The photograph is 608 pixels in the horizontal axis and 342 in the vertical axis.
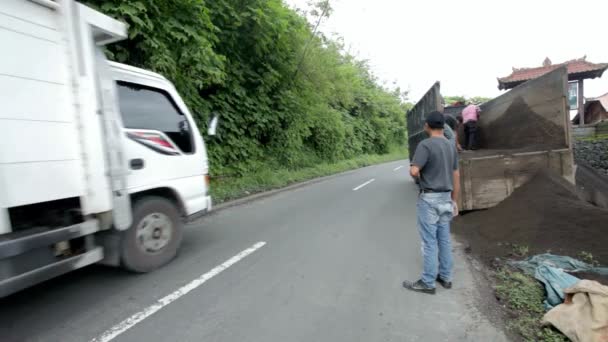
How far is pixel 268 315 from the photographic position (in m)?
2.87

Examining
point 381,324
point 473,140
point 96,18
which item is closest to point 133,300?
point 381,324

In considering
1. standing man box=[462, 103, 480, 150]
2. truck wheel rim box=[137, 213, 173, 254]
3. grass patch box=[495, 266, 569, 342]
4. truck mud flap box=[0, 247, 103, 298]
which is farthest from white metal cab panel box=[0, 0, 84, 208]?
standing man box=[462, 103, 480, 150]

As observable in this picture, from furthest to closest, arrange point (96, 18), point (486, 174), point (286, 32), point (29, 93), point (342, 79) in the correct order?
point (342, 79), point (286, 32), point (486, 174), point (96, 18), point (29, 93)

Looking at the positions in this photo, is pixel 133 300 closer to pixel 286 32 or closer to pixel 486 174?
pixel 486 174

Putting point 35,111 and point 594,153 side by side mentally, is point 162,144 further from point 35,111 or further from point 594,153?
point 594,153

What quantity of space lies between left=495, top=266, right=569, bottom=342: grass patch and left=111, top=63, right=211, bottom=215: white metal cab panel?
3.77 meters

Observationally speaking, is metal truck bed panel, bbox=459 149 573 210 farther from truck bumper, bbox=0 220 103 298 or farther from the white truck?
truck bumper, bbox=0 220 103 298

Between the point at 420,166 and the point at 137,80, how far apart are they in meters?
3.35

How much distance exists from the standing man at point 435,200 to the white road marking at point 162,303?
2.17 metres

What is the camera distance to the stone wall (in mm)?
11109

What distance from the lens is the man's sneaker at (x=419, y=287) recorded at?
10.7ft

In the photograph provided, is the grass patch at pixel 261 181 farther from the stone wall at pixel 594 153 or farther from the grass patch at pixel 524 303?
the stone wall at pixel 594 153

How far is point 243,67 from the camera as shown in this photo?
10.5 metres

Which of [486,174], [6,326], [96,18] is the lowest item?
[6,326]
